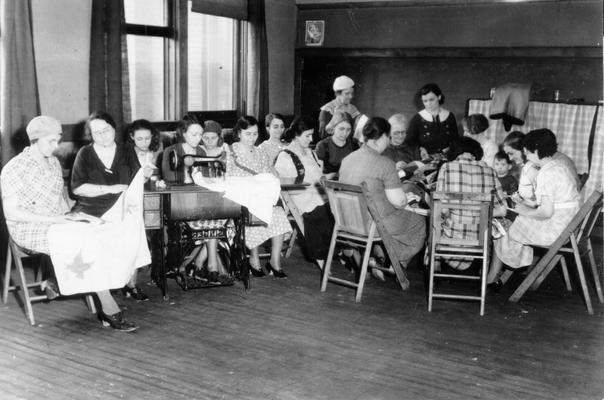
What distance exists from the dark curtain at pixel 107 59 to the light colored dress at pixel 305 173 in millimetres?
1483

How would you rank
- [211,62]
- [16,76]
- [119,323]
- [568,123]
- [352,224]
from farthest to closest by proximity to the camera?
Result: 1. [211,62]
2. [568,123]
3. [16,76]
4. [352,224]
5. [119,323]

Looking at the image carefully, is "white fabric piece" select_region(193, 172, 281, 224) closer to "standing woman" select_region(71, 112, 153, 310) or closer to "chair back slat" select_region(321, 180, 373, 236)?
"chair back slat" select_region(321, 180, 373, 236)

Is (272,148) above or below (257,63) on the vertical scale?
below

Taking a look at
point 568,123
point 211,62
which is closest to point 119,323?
point 211,62

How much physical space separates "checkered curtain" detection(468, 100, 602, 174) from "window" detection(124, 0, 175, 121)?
3639 millimetres

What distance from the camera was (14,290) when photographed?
16.5 feet

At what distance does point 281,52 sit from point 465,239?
4.53 meters

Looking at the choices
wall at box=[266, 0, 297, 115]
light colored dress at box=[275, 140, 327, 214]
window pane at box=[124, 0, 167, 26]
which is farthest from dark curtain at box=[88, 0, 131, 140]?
wall at box=[266, 0, 297, 115]

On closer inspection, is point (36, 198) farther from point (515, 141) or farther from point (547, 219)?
point (515, 141)

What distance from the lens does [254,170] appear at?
17.8ft

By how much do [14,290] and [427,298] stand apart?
2.88m

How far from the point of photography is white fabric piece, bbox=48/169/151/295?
162 inches

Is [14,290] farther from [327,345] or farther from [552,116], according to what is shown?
[552,116]

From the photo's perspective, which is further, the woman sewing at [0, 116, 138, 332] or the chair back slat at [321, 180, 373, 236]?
the chair back slat at [321, 180, 373, 236]
